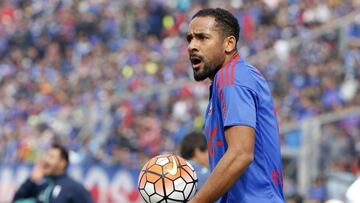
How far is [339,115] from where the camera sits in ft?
44.0

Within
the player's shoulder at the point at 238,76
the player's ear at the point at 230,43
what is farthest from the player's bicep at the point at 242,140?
the player's ear at the point at 230,43

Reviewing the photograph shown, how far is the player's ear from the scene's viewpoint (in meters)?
4.32

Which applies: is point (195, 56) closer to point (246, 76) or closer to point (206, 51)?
point (206, 51)

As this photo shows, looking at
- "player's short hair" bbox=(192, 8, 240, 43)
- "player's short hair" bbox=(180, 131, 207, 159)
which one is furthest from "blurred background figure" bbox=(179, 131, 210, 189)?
"player's short hair" bbox=(192, 8, 240, 43)

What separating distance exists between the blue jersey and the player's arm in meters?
0.13

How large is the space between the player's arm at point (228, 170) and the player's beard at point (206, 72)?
429 millimetres

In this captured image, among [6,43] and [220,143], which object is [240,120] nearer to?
[220,143]

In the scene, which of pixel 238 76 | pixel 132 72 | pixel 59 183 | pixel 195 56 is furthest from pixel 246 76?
pixel 132 72

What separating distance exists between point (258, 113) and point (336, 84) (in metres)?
10.5

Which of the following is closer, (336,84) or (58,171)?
(58,171)

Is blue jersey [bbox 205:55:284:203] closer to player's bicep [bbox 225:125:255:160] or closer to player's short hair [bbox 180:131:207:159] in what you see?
player's bicep [bbox 225:125:255:160]

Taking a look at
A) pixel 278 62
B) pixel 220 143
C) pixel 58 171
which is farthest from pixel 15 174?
pixel 220 143

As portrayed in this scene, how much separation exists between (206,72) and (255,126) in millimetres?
397

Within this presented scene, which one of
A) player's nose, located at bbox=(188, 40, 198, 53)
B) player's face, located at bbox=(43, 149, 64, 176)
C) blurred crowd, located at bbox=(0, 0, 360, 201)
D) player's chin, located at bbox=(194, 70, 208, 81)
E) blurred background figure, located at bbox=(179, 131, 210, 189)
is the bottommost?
blurred crowd, located at bbox=(0, 0, 360, 201)
